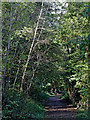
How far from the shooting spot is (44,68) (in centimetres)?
503

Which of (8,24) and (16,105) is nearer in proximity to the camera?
(8,24)

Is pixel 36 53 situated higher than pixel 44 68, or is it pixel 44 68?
pixel 36 53

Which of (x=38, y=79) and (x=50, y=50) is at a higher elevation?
(x=50, y=50)

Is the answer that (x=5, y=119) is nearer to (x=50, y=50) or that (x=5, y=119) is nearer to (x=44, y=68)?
(x=44, y=68)

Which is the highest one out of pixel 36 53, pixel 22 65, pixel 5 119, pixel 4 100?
pixel 36 53

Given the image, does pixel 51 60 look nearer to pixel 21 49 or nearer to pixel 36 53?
pixel 36 53

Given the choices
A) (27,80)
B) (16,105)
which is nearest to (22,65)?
(27,80)

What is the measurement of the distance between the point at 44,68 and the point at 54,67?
304 mm

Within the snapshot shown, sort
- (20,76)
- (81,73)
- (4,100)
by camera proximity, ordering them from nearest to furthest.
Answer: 1. (81,73)
2. (4,100)
3. (20,76)

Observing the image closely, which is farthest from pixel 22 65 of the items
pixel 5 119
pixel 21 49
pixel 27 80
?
pixel 5 119

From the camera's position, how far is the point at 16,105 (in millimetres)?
3324

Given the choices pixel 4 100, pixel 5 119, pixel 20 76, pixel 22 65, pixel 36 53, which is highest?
pixel 36 53

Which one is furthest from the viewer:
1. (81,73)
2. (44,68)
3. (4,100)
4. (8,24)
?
(44,68)

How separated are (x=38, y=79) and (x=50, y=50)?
0.99 metres
